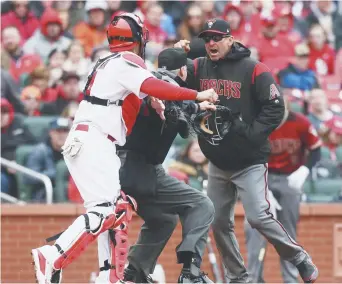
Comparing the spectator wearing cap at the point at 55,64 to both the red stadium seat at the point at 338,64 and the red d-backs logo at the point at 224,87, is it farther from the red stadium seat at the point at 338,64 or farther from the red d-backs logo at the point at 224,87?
the red d-backs logo at the point at 224,87

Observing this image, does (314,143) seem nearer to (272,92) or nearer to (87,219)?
(272,92)

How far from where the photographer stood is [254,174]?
9.27 m

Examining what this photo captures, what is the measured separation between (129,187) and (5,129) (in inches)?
191

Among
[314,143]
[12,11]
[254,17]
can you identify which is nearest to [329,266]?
[314,143]

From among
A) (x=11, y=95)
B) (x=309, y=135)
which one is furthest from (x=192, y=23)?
(x=309, y=135)

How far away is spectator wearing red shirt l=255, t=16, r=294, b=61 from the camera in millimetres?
15852

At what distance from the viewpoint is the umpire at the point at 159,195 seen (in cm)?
888

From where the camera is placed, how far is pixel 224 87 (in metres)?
9.19

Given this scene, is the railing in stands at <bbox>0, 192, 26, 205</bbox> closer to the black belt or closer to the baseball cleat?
the black belt

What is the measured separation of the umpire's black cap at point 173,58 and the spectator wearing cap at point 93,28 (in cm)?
672

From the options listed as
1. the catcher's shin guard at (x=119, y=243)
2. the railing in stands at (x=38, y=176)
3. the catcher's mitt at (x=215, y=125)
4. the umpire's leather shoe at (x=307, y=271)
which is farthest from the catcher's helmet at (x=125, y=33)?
the railing in stands at (x=38, y=176)

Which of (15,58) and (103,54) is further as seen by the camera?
(15,58)

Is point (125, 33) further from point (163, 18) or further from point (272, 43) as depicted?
point (163, 18)

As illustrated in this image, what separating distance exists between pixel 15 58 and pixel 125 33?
285 inches
